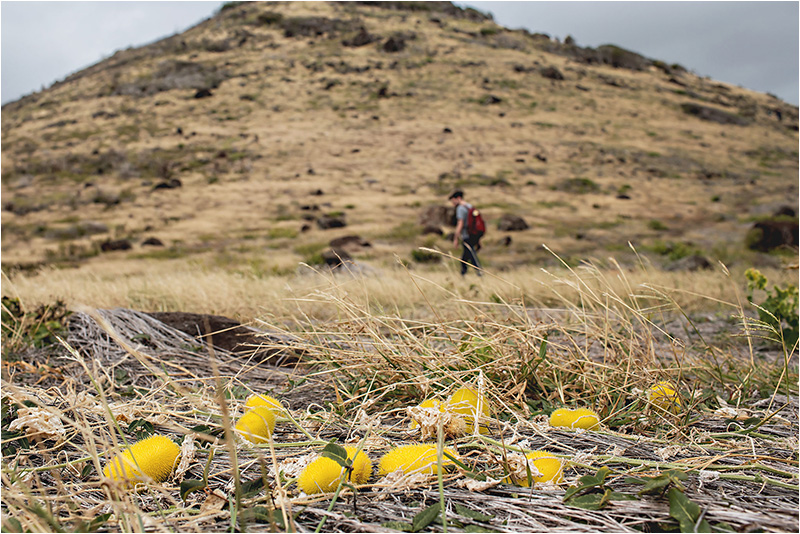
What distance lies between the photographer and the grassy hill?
1576cm

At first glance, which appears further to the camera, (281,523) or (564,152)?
(564,152)

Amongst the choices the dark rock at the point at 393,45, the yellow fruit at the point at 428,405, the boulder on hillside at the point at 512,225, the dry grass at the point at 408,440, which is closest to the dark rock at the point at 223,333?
the dry grass at the point at 408,440

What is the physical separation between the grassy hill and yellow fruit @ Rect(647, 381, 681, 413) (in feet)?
24.6

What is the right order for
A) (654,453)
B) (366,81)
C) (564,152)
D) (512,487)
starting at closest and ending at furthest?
(512,487) < (654,453) < (564,152) < (366,81)

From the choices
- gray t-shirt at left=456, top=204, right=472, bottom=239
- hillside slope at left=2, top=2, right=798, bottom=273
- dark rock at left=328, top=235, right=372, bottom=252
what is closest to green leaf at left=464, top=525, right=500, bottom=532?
gray t-shirt at left=456, top=204, right=472, bottom=239

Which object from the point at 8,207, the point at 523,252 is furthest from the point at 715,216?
the point at 8,207

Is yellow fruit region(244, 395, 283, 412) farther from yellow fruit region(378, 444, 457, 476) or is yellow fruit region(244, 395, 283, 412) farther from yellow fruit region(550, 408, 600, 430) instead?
yellow fruit region(550, 408, 600, 430)

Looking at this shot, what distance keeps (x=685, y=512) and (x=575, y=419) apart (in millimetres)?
593

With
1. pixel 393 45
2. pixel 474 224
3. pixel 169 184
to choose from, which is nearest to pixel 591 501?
pixel 474 224

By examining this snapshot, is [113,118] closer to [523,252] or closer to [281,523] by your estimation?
[523,252]

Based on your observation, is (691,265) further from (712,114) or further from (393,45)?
(393,45)

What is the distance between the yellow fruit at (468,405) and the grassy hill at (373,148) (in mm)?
7902

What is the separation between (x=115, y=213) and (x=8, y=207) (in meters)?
5.62

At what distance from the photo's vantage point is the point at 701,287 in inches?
246
